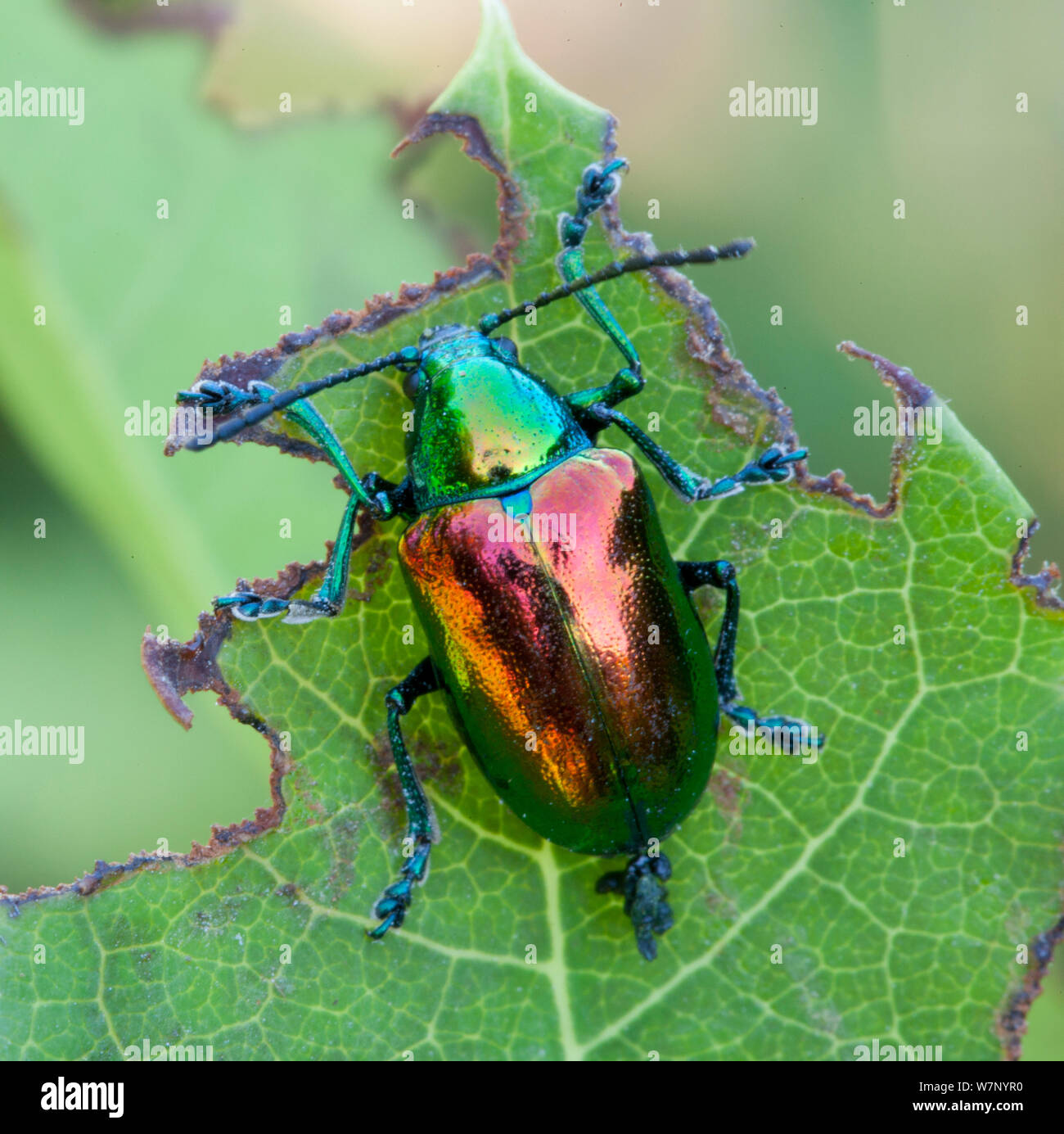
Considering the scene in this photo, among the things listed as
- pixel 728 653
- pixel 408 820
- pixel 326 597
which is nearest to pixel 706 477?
pixel 728 653

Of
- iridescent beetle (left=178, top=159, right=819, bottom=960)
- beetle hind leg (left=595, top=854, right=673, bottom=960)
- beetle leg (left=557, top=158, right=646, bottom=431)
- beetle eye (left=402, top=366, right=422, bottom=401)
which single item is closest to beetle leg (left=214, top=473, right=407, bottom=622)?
A: iridescent beetle (left=178, top=159, right=819, bottom=960)

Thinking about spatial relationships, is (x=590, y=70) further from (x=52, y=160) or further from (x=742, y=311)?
(x=52, y=160)

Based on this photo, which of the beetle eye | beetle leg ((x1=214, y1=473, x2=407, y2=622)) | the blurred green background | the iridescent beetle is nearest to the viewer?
the iridescent beetle

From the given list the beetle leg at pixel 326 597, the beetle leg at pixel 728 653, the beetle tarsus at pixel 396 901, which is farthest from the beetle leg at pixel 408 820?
the beetle leg at pixel 728 653

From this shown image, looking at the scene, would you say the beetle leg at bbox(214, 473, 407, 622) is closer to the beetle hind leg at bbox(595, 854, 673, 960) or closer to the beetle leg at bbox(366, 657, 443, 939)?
the beetle leg at bbox(366, 657, 443, 939)

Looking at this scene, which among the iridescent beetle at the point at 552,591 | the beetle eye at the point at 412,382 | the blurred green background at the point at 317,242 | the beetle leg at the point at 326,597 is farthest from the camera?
the blurred green background at the point at 317,242

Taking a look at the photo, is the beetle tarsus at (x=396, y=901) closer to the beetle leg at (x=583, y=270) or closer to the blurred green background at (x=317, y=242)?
the blurred green background at (x=317, y=242)
